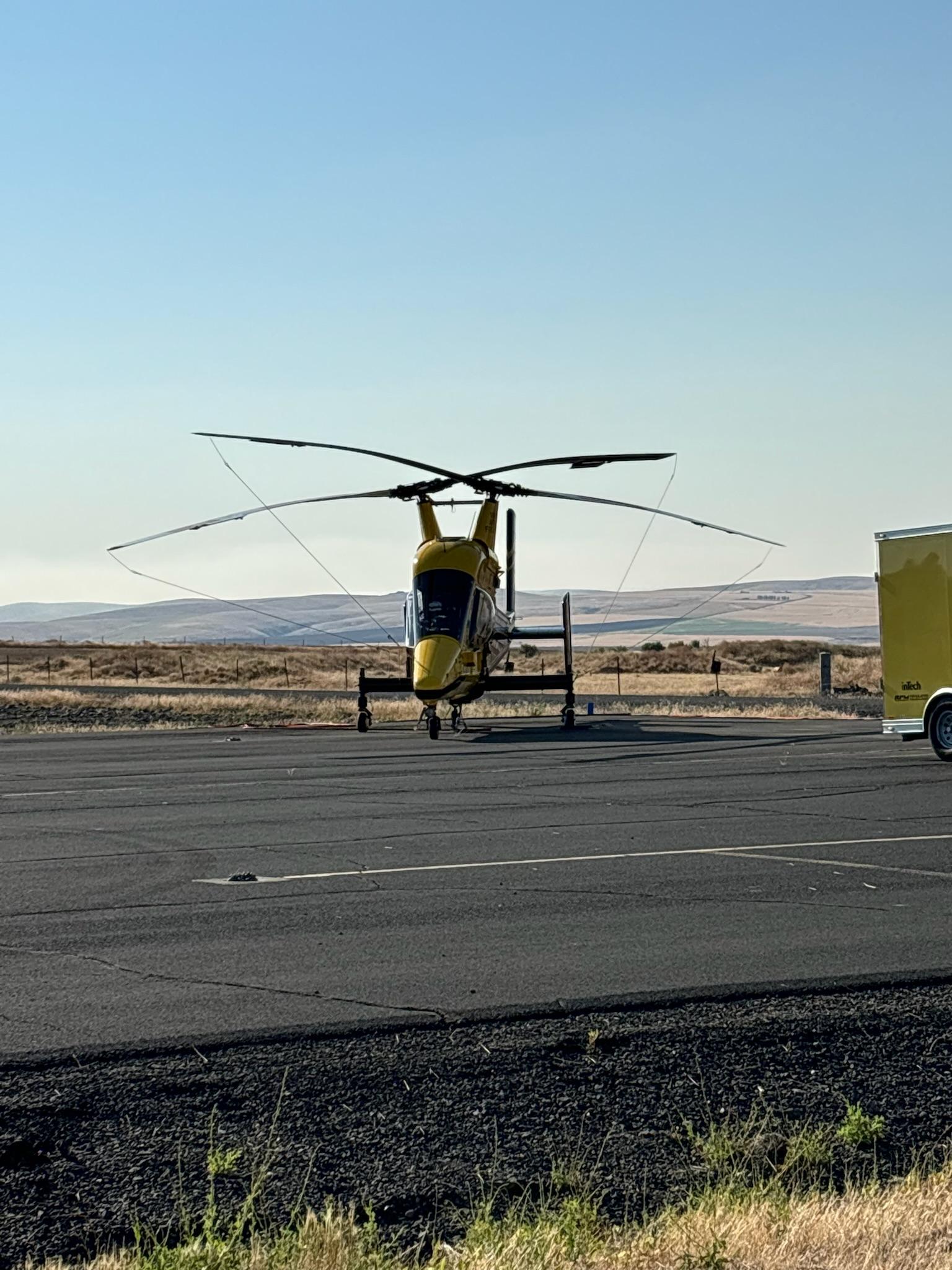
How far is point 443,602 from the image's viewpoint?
27.7m

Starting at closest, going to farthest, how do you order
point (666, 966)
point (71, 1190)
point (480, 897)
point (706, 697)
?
point (71, 1190) < point (666, 966) < point (480, 897) < point (706, 697)

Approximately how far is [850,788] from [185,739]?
50.7 feet

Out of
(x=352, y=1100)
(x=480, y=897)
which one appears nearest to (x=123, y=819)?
(x=480, y=897)

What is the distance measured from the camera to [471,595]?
2794 cm

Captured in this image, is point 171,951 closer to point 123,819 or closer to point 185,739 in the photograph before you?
point 123,819

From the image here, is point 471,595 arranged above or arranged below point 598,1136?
above

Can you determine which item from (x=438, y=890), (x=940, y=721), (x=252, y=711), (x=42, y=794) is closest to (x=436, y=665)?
(x=940, y=721)

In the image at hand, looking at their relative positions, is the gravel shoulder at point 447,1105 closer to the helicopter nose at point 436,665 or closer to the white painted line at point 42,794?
the white painted line at point 42,794

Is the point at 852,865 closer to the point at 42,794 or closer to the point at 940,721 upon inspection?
the point at 940,721

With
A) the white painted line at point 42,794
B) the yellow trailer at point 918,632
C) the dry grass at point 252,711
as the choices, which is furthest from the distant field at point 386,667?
the white painted line at point 42,794

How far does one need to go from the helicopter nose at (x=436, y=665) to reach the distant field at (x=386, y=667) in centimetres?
2463

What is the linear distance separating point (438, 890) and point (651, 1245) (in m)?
6.13

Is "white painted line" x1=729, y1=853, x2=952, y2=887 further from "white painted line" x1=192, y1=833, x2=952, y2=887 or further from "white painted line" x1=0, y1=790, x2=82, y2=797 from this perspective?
"white painted line" x1=0, y1=790, x2=82, y2=797

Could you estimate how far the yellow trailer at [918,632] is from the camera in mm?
20766
